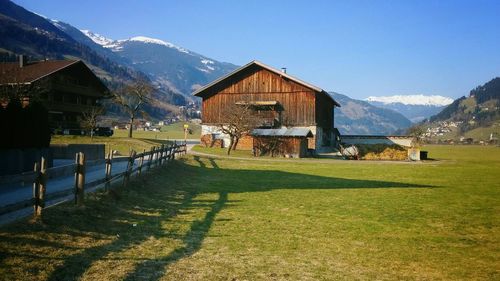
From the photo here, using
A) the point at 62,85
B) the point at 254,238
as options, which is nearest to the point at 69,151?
the point at 254,238

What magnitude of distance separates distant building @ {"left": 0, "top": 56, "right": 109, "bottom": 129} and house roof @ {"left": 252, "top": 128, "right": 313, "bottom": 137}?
2394 cm

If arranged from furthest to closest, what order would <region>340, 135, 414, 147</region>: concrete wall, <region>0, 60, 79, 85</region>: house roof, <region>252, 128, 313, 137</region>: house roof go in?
<region>340, 135, 414, 147</region>: concrete wall < <region>252, 128, 313, 137</region>: house roof < <region>0, 60, 79, 85</region>: house roof

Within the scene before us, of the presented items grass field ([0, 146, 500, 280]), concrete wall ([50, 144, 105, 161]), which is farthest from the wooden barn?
grass field ([0, 146, 500, 280])

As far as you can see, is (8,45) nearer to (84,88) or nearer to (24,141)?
(84,88)

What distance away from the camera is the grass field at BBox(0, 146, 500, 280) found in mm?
7504

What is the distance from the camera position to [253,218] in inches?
493

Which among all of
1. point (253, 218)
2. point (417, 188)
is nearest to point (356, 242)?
point (253, 218)

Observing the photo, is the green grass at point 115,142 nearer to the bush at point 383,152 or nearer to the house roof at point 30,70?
the house roof at point 30,70

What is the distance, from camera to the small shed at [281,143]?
45125 mm

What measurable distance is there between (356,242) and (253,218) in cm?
355

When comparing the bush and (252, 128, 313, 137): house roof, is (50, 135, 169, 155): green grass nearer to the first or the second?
(252, 128, 313, 137): house roof

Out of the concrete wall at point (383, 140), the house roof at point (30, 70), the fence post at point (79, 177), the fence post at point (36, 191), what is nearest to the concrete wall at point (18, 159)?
the fence post at point (79, 177)

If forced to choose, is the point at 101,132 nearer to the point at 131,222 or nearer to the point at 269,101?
the point at 269,101

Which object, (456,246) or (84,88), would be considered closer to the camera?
(456,246)
